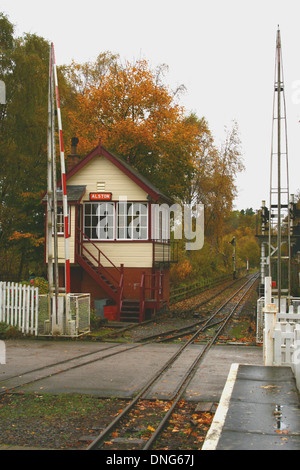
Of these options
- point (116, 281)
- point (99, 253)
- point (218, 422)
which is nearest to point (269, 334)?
point (218, 422)

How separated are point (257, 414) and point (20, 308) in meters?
11.3

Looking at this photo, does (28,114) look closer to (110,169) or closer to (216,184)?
(110,169)

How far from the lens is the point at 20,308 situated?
1606 cm

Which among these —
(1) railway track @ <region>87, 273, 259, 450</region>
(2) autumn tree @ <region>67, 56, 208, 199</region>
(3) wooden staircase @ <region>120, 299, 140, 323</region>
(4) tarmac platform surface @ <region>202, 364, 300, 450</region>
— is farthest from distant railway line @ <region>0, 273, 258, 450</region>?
(2) autumn tree @ <region>67, 56, 208, 199</region>

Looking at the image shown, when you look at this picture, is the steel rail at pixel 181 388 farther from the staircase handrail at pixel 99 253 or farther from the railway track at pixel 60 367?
the staircase handrail at pixel 99 253

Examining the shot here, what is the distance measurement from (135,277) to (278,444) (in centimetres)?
1804

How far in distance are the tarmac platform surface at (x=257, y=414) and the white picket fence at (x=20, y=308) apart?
9106mm

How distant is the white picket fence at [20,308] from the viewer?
15.9 metres

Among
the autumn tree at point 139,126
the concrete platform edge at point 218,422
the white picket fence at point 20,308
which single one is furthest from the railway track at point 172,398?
the autumn tree at point 139,126

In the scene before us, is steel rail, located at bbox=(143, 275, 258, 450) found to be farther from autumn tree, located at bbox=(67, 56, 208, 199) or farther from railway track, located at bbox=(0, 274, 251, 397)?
autumn tree, located at bbox=(67, 56, 208, 199)

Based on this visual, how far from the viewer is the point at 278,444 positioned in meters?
5.20

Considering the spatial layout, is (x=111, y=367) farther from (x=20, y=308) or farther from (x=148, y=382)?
(x=20, y=308)

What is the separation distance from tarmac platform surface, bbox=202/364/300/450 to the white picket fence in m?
9.11
